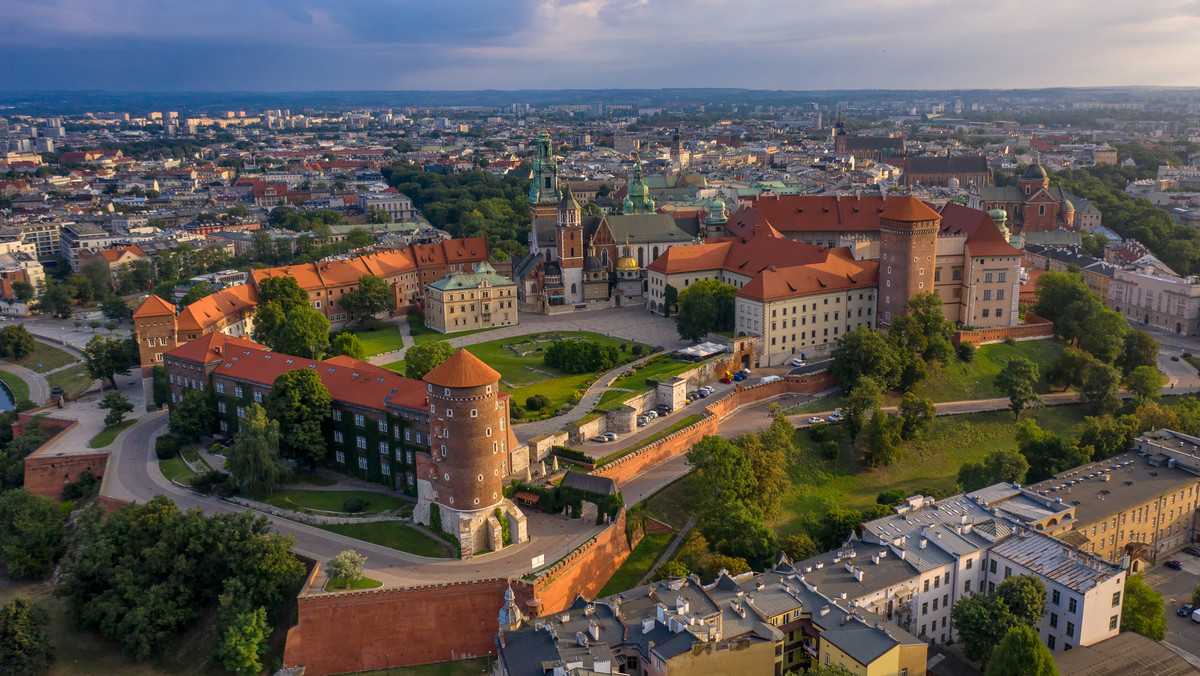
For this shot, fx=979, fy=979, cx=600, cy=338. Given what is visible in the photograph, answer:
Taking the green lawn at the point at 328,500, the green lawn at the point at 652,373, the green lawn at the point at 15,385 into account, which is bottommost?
the green lawn at the point at 15,385

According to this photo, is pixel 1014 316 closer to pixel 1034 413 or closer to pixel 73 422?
pixel 1034 413

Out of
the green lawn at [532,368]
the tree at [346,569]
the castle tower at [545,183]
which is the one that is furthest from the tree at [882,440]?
the castle tower at [545,183]

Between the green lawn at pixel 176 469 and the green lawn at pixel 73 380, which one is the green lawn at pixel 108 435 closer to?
the green lawn at pixel 176 469

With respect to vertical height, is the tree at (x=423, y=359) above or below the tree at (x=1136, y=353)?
above

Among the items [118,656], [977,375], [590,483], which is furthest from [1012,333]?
[118,656]

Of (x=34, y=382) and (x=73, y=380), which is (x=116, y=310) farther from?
(x=73, y=380)

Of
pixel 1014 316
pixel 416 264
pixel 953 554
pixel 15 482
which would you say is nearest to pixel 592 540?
pixel 953 554
